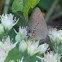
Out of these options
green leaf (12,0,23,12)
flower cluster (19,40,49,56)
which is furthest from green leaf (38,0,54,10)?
flower cluster (19,40,49,56)

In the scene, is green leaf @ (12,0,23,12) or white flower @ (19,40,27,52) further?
green leaf @ (12,0,23,12)

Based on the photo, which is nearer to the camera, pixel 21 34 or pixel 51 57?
pixel 51 57

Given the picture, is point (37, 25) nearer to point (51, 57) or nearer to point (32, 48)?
point (32, 48)

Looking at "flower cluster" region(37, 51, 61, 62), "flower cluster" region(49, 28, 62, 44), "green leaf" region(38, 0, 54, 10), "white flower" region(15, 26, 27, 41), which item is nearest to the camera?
"flower cluster" region(37, 51, 61, 62)

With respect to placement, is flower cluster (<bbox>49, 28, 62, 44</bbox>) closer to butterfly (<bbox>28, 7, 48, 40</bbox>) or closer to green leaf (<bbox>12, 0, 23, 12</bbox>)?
butterfly (<bbox>28, 7, 48, 40</bbox>)

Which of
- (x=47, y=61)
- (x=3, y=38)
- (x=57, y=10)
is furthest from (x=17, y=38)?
(x=57, y=10)

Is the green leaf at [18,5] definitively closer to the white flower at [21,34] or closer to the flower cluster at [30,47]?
the white flower at [21,34]

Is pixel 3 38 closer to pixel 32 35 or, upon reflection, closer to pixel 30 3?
pixel 32 35

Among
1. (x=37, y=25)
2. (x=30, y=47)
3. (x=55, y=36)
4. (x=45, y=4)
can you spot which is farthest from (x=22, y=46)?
(x=45, y=4)
